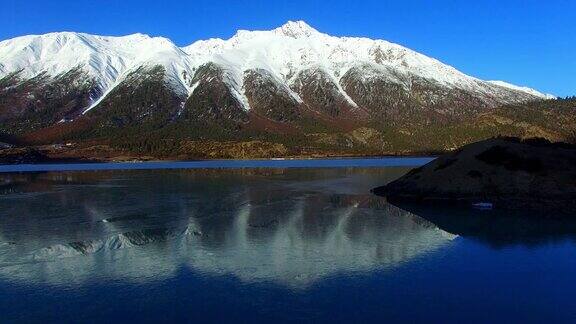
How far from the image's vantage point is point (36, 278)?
29688mm

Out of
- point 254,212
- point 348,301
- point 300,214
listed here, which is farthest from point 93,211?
point 348,301

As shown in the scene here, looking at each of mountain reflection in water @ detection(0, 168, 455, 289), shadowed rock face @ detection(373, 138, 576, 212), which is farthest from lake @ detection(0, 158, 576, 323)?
shadowed rock face @ detection(373, 138, 576, 212)

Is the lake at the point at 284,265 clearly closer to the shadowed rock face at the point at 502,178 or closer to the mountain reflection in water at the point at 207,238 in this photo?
the mountain reflection in water at the point at 207,238

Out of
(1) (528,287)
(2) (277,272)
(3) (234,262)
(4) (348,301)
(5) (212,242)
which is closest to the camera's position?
(4) (348,301)

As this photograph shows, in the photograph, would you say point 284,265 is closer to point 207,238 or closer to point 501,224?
point 207,238

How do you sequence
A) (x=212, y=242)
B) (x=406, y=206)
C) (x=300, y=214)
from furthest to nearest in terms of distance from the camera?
(x=406, y=206) → (x=300, y=214) → (x=212, y=242)

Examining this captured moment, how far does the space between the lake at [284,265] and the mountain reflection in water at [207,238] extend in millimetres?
157

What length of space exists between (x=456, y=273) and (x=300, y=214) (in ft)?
83.0

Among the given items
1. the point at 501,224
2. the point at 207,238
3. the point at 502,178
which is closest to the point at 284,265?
the point at 207,238

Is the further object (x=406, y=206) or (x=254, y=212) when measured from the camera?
(x=406, y=206)

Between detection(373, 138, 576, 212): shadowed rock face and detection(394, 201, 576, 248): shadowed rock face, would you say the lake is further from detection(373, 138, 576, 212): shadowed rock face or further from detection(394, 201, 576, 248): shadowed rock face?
detection(373, 138, 576, 212): shadowed rock face

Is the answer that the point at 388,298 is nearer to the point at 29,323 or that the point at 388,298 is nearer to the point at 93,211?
the point at 29,323

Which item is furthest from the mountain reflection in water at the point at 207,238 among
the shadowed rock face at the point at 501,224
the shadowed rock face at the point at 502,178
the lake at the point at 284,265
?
the shadowed rock face at the point at 502,178

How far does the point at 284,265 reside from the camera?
106 feet
